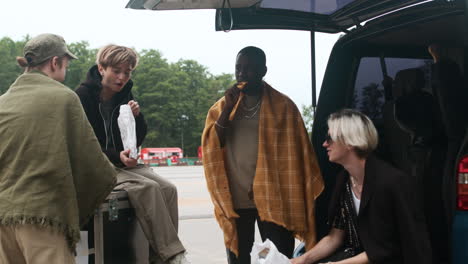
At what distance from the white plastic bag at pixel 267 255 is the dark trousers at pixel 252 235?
2.57ft

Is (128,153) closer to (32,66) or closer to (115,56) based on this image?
(115,56)

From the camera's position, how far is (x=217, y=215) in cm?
398

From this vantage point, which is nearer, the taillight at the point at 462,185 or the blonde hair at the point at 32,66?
the taillight at the point at 462,185

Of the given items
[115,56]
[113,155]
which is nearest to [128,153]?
[113,155]

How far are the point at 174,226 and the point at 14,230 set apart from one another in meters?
0.94

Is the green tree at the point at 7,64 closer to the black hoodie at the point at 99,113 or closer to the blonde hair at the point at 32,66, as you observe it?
the black hoodie at the point at 99,113

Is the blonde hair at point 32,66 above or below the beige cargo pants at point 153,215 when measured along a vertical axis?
above

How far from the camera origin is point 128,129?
11.1 ft

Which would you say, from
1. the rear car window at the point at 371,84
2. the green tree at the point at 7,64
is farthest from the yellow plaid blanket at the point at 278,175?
the green tree at the point at 7,64

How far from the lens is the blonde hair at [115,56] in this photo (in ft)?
11.3

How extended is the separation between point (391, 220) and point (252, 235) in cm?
132

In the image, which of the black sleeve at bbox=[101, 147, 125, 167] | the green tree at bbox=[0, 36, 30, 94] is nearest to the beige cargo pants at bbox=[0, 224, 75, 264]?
the black sleeve at bbox=[101, 147, 125, 167]

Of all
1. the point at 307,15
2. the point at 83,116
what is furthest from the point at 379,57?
the point at 83,116

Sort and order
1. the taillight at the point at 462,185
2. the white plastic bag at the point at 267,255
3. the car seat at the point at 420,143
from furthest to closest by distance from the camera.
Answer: the car seat at the point at 420,143 → the white plastic bag at the point at 267,255 → the taillight at the point at 462,185
